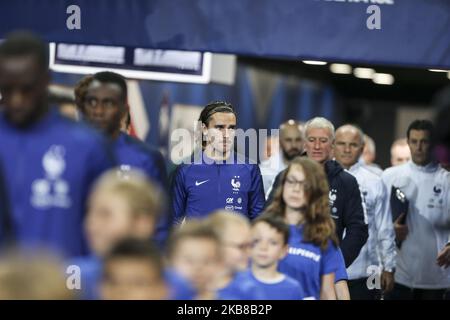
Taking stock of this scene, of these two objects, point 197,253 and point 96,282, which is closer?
point 96,282

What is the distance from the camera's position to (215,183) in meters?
9.51

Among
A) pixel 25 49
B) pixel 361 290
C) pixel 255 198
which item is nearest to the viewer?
pixel 25 49

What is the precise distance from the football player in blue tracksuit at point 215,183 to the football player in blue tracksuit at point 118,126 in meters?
1.87

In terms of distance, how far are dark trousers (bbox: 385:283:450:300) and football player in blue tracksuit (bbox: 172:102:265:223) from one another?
7.06 feet

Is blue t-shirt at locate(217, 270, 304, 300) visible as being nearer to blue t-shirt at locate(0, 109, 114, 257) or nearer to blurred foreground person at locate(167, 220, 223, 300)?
blurred foreground person at locate(167, 220, 223, 300)

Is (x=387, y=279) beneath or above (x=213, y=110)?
beneath

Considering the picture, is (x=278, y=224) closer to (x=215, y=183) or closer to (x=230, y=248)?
(x=230, y=248)

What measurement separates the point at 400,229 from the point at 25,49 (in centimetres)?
597

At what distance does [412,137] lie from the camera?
1133 centimetres

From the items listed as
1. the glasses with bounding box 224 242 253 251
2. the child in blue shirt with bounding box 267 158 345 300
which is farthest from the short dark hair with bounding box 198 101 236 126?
the glasses with bounding box 224 242 253 251

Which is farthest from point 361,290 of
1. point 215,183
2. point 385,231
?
point 215,183

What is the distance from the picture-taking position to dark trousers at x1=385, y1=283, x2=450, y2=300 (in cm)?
1107

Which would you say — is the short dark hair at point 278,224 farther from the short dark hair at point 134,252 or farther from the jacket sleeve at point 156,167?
the short dark hair at point 134,252

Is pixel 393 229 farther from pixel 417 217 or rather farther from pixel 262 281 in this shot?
pixel 262 281
